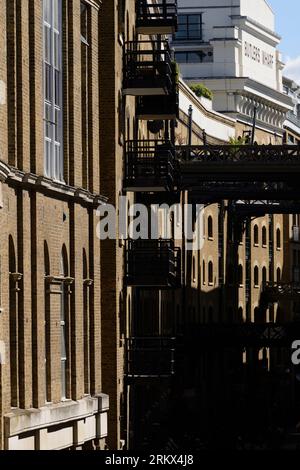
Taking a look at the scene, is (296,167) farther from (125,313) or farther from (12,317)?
(12,317)

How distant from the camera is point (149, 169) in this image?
160ft

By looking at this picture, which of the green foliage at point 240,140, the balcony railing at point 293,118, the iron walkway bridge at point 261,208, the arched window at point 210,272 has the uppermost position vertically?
the balcony railing at point 293,118

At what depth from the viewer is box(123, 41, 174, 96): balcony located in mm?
46875

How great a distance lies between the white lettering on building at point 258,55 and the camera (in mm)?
111194

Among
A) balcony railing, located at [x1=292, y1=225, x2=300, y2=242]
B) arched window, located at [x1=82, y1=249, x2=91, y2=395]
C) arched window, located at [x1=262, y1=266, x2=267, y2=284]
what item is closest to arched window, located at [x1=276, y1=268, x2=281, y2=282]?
arched window, located at [x1=262, y1=266, x2=267, y2=284]

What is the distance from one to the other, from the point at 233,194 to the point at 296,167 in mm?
10447

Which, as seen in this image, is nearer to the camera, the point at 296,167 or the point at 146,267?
the point at 146,267

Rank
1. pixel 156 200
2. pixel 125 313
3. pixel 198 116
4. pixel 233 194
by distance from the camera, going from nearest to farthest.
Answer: pixel 125 313
pixel 156 200
pixel 233 194
pixel 198 116

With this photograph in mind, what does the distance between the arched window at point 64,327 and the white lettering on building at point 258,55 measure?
246 ft

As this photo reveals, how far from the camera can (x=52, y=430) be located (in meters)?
34.6

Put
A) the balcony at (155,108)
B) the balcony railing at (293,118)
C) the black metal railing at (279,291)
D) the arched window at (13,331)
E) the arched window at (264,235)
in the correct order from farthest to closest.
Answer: the balcony railing at (293,118), the arched window at (264,235), the black metal railing at (279,291), the balcony at (155,108), the arched window at (13,331)

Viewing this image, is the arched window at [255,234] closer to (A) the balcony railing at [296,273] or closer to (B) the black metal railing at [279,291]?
(B) the black metal railing at [279,291]

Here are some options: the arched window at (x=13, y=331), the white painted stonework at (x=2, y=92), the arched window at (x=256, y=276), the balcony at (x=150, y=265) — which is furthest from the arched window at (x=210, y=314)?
the white painted stonework at (x=2, y=92)
